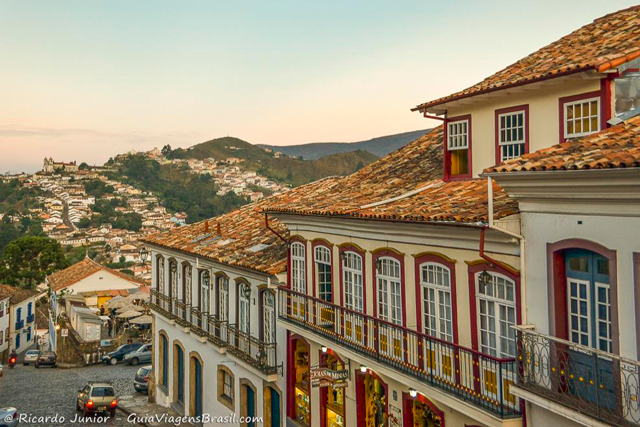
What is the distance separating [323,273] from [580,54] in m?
7.67

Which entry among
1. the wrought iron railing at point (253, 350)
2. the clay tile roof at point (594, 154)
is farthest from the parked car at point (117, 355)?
the clay tile roof at point (594, 154)

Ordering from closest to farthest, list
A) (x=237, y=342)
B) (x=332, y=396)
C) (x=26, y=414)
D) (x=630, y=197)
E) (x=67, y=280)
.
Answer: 1. (x=630, y=197)
2. (x=332, y=396)
3. (x=237, y=342)
4. (x=26, y=414)
5. (x=67, y=280)

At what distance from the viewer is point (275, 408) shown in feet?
59.3

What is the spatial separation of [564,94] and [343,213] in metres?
4.88

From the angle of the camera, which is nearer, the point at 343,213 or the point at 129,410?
the point at 343,213

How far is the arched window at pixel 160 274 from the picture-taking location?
89.4 feet

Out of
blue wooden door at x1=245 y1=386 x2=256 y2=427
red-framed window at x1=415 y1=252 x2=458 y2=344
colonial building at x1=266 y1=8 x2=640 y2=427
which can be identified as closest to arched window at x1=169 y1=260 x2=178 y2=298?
blue wooden door at x1=245 y1=386 x2=256 y2=427

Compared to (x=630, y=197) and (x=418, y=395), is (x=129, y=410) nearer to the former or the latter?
(x=418, y=395)

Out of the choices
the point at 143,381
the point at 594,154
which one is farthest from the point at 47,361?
the point at 594,154

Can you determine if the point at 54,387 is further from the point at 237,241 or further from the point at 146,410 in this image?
the point at 237,241

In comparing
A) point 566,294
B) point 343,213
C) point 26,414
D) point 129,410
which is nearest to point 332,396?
point 343,213

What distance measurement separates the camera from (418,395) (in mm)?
11875

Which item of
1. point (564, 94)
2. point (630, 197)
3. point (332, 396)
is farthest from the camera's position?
point (332, 396)

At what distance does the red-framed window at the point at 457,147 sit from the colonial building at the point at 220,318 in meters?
5.44
